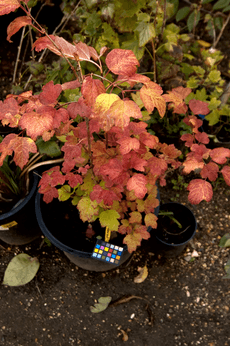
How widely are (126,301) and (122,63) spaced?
1.49 m

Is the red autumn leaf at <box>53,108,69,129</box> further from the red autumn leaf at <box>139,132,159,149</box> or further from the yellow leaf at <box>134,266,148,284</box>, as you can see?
the yellow leaf at <box>134,266,148,284</box>

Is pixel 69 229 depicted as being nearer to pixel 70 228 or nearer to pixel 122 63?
pixel 70 228

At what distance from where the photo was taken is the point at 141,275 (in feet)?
5.73

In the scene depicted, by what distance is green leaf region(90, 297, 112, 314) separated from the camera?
1634mm

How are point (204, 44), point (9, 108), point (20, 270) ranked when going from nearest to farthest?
1. point (9, 108)
2. point (20, 270)
3. point (204, 44)

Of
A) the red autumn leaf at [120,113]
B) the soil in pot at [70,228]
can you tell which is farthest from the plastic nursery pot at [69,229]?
the red autumn leaf at [120,113]

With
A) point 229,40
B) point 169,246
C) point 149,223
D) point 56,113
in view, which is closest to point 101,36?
point 56,113

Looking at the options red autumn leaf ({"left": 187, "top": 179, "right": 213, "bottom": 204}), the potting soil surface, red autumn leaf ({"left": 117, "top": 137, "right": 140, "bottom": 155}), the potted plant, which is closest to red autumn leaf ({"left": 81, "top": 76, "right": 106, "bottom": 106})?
the potted plant

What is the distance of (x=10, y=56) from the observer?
8.54ft

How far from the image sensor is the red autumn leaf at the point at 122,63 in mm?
708

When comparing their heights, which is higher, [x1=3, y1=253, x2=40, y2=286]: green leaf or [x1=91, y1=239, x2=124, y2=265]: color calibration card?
[x1=91, y1=239, x2=124, y2=265]: color calibration card

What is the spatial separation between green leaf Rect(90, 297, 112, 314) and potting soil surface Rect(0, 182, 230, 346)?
27 mm

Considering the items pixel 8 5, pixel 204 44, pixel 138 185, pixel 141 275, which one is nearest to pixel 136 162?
pixel 138 185

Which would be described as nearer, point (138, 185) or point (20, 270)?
point (138, 185)
